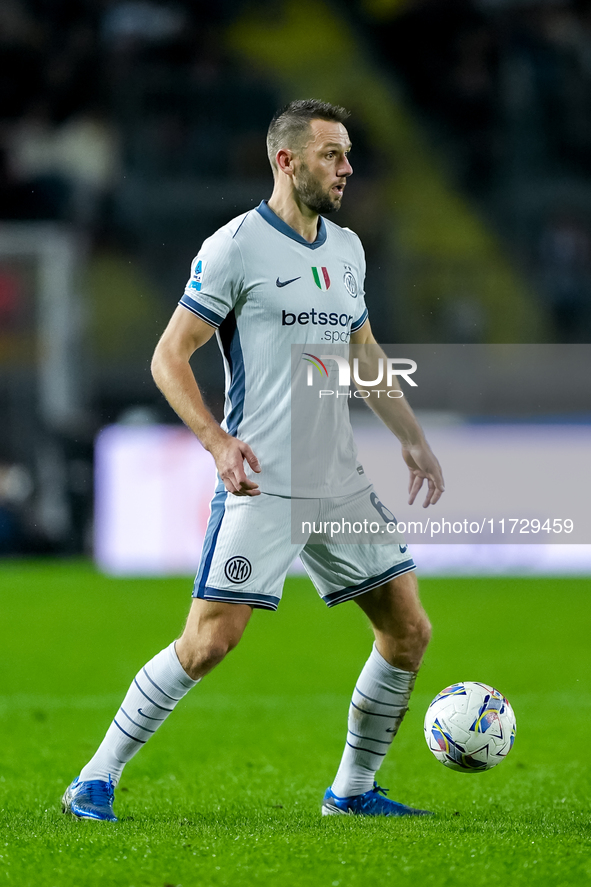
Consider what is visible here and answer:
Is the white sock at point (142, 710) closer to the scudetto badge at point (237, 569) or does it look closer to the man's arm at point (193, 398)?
the scudetto badge at point (237, 569)

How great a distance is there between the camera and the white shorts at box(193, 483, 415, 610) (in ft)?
12.4

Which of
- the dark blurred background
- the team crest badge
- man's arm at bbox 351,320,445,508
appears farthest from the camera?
the dark blurred background

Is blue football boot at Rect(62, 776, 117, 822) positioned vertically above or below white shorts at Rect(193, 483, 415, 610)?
below

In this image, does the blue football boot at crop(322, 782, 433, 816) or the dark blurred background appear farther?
the dark blurred background

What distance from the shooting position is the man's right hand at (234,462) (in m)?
3.57

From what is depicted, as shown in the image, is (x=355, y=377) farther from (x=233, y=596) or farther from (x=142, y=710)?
(x=142, y=710)

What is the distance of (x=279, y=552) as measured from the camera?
12.6 ft

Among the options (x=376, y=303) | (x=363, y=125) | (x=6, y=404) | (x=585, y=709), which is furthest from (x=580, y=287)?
(x=585, y=709)

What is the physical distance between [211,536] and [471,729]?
106cm

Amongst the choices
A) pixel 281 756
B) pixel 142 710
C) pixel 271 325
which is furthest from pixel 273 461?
pixel 281 756

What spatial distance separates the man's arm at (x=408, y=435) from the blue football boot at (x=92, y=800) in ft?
4.68

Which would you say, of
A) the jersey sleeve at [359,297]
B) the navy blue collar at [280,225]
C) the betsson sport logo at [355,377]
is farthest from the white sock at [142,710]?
the navy blue collar at [280,225]

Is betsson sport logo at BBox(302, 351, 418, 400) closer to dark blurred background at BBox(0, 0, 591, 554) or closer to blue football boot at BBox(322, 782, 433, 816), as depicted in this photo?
blue football boot at BBox(322, 782, 433, 816)

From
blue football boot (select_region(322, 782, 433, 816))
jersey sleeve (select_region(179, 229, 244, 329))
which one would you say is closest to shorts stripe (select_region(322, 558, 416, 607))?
blue football boot (select_region(322, 782, 433, 816))
